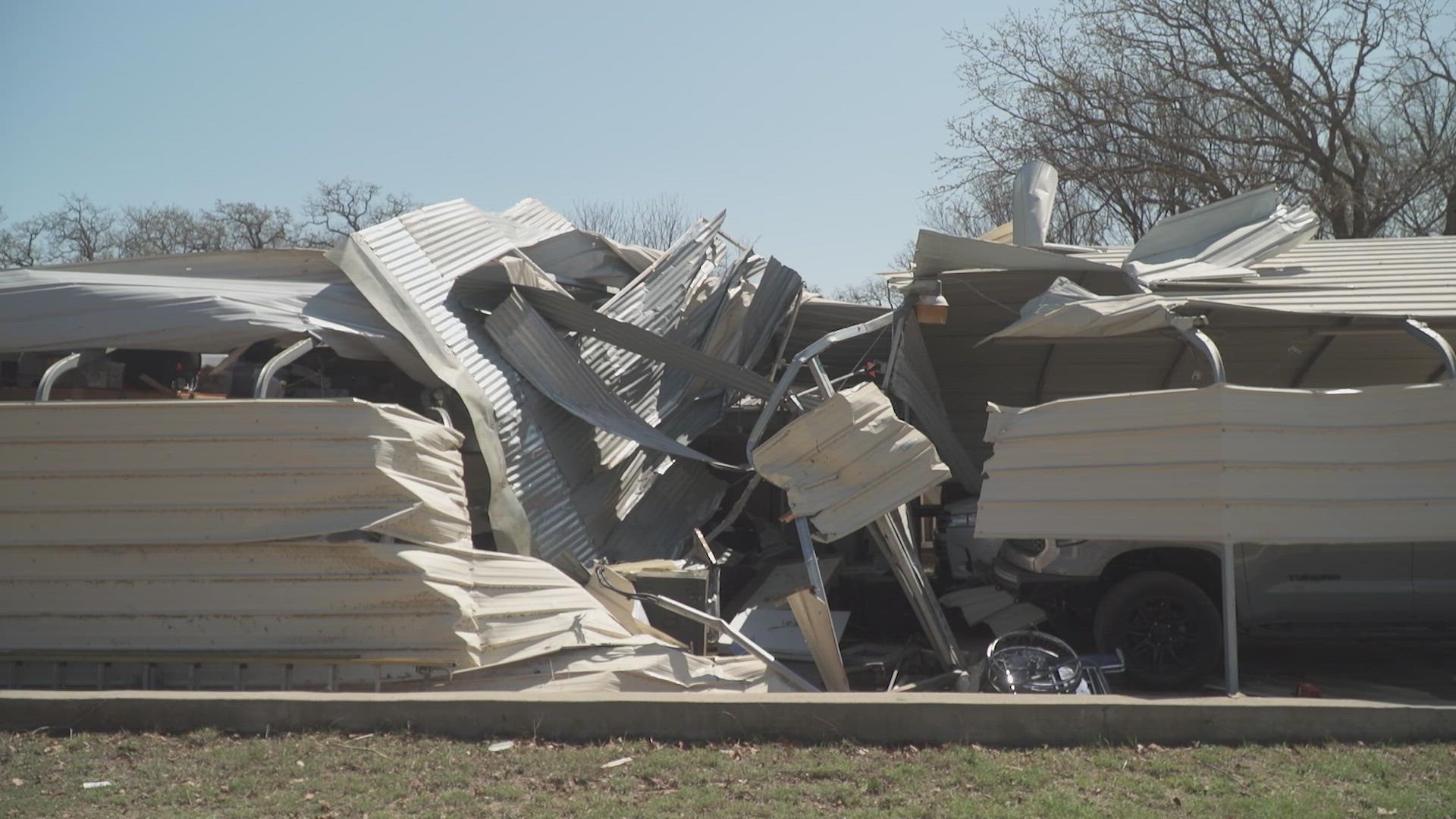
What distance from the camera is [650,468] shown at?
9.87 m

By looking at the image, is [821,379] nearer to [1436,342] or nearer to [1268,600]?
[1268,600]

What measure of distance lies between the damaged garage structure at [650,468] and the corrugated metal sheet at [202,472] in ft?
0.07

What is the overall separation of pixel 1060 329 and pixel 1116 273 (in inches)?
62.4

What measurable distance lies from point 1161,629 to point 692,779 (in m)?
3.81

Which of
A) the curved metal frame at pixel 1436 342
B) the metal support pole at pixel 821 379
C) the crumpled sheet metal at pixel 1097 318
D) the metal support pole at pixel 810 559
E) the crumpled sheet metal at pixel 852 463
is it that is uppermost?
the crumpled sheet metal at pixel 1097 318

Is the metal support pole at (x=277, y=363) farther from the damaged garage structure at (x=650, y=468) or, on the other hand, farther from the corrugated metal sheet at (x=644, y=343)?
the corrugated metal sheet at (x=644, y=343)

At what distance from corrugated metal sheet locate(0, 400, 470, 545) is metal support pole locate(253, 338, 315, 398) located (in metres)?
0.57

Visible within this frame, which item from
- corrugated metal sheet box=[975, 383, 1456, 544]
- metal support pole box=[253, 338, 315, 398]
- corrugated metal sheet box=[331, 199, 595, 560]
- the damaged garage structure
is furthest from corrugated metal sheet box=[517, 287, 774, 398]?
corrugated metal sheet box=[975, 383, 1456, 544]

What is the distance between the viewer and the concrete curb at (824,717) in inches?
220

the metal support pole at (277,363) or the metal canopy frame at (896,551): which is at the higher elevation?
the metal support pole at (277,363)

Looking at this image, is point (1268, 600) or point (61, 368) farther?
point (61, 368)

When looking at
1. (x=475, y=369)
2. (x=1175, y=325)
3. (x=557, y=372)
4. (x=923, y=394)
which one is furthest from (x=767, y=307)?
(x=1175, y=325)

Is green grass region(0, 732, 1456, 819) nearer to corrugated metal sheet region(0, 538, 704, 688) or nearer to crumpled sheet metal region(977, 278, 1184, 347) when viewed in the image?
corrugated metal sheet region(0, 538, 704, 688)

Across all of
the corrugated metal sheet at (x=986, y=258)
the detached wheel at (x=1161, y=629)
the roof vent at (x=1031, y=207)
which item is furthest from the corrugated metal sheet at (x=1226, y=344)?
the detached wheel at (x=1161, y=629)
